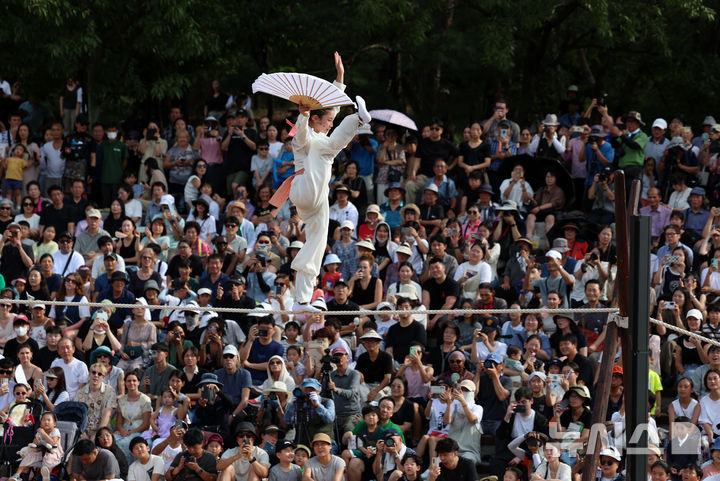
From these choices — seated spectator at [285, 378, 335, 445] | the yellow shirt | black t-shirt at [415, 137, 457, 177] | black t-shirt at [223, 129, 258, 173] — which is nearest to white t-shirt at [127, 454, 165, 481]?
seated spectator at [285, 378, 335, 445]

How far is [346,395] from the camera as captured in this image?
11.9 meters

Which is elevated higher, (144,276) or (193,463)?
(144,276)

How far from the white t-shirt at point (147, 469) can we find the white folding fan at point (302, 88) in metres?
4.98

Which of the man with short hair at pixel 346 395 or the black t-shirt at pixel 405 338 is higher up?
the black t-shirt at pixel 405 338

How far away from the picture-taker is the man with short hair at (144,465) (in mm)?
11438

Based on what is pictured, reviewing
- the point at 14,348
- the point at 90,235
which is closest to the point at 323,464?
the point at 14,348

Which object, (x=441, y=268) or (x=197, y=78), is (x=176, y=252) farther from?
(x=197, y=78)

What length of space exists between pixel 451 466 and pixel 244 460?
189cm

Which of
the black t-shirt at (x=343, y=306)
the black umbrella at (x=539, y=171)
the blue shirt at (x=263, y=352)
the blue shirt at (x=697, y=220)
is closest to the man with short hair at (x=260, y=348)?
the blue shirt at (x=263, y=352)

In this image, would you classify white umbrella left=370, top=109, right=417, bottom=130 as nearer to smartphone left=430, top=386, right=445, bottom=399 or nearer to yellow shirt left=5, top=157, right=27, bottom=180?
smartphone left=430, top=386, right=445, bottom=399

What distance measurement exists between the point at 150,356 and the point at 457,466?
3.60 metres

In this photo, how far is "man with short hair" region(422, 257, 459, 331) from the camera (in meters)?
13.1

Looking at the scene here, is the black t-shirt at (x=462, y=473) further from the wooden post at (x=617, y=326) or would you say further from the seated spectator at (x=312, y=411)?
the wooden post at (x=617, y=326)

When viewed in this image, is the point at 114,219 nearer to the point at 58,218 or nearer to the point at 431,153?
the point at 58,218
